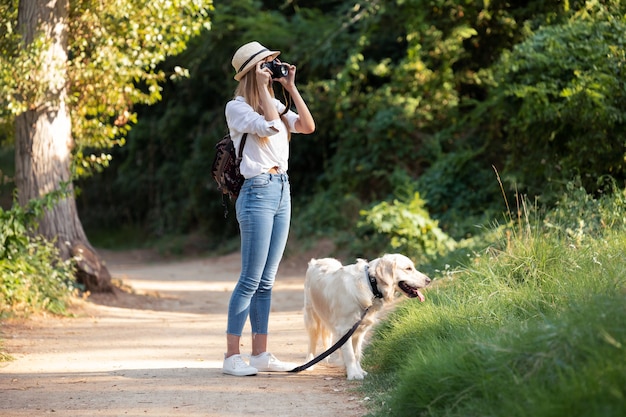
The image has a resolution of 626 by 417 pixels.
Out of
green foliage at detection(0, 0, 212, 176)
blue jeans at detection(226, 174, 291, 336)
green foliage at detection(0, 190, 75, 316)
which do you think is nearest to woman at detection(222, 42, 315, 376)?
blue jeans at detection(226, 174, 291, 336)

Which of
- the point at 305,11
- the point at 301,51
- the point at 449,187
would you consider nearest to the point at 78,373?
the point at 449,187

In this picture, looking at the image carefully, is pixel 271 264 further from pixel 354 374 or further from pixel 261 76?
pixel 261 76

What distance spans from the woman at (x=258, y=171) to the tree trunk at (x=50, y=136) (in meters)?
4.96

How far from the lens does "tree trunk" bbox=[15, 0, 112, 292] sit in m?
10.5

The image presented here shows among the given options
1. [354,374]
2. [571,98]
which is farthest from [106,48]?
[354,374]

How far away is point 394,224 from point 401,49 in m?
7.72

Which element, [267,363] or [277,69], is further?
[267,363]

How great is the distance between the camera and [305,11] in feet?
70.4

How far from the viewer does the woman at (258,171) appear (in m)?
5.98

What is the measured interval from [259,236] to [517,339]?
2.17m

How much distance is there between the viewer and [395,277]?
6.15 metres

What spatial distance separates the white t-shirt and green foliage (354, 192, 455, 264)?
6.27 metres

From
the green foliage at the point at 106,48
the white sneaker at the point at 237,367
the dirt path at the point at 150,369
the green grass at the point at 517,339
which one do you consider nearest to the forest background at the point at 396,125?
the green foliage at the point at 106,48

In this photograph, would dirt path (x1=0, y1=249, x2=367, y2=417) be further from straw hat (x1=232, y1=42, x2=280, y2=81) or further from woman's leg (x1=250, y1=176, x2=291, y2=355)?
straw hat (x1=232, y1=42, x2=280, y2=81)
